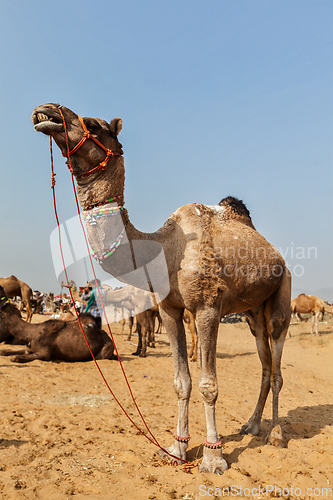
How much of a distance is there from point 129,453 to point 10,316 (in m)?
6.65

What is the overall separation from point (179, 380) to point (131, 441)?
108 cm

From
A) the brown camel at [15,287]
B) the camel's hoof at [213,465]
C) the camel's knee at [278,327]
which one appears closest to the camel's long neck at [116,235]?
the camel's hoof at [213,465]

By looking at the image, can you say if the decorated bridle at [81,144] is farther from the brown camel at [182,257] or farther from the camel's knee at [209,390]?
the camel's knee at [209,390]

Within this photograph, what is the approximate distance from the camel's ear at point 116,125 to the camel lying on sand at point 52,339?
6747 mm

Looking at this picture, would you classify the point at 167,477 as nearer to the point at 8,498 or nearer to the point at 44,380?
the point at 8,498

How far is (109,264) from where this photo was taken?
11.1 feet

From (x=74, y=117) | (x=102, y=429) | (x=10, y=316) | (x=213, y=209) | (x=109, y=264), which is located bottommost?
(x=102, y=429)

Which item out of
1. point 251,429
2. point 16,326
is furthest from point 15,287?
point 251,429

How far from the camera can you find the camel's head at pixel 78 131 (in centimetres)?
301

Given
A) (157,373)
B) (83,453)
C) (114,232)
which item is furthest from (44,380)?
(114,232)

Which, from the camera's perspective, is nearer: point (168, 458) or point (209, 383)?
point (209, 383)

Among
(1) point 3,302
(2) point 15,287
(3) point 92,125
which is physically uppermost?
(3) point 92,125

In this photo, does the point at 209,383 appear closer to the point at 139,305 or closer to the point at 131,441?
the point at 131,441

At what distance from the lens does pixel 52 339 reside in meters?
8.88
